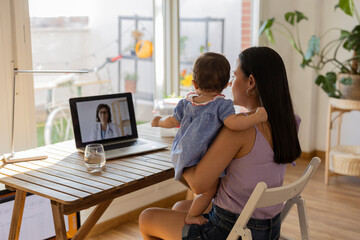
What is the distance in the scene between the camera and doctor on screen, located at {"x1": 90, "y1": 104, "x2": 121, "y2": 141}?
2.40 m

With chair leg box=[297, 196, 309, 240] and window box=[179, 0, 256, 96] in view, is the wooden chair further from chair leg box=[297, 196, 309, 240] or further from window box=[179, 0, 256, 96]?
window box=[179, 0, 256, 96]

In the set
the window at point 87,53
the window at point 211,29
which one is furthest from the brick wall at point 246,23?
the window at point 87,53

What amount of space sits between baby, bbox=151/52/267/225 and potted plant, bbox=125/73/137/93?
5.32ft

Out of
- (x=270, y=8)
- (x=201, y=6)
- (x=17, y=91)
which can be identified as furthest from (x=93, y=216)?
(x=270, y=8)

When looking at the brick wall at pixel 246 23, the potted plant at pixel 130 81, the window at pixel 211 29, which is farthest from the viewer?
the brick wall at pixel 246 23

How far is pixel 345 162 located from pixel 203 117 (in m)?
2.47

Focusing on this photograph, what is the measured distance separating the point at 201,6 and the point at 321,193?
1.73m

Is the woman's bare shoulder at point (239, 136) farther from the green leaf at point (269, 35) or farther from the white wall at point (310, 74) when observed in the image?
the white wall at point (310, 74)

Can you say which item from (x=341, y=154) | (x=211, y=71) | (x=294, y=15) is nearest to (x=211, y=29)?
(x=294, y=15)

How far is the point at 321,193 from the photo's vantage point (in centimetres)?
386

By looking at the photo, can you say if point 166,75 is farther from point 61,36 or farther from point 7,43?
point 7,43

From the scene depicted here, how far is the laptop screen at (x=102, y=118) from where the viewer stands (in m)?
2.34

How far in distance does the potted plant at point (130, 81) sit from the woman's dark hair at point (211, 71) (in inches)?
65.5

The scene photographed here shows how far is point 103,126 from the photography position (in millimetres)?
2428
